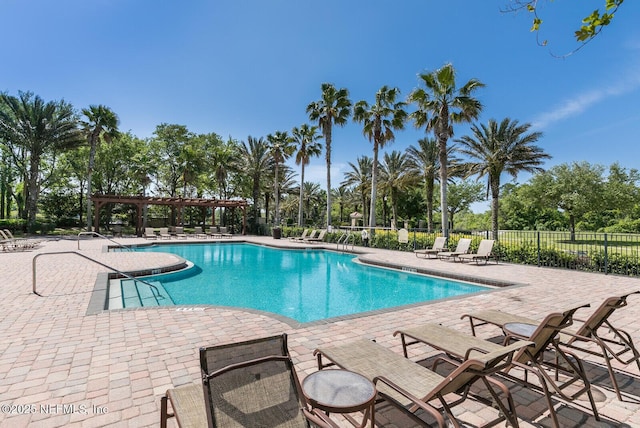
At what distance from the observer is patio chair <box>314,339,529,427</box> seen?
1856 mm

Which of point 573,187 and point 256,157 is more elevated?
point 256,157

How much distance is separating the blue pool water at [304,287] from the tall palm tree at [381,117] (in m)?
10.6

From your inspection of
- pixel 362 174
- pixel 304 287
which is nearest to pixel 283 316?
pixel 304 287

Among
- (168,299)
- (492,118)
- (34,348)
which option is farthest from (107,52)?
(492,118)

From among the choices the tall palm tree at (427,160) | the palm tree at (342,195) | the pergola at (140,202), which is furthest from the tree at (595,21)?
the palm tree at (342,195)

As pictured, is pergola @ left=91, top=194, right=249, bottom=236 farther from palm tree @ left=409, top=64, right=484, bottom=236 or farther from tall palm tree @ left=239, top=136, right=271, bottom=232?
palm tree @ left=409, top=64, right=484, bottom=236

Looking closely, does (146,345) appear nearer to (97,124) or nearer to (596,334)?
(596,334)

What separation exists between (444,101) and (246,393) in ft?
57.2

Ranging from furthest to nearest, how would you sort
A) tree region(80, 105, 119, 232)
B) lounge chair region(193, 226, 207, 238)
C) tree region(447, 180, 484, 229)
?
tree region(447, 180, 484, 229) → lounge chair region(193, 226, 207, 238) → tree region(80, 105, 119, 232)

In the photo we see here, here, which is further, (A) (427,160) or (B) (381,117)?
(A) (427,160)

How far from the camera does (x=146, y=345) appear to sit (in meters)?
3.89

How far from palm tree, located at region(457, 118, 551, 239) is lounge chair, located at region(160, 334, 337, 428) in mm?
21970

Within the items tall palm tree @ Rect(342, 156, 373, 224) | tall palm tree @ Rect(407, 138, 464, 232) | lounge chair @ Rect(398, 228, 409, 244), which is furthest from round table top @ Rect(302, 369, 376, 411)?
tall palm tree @ Rect(342, 156, 373, 224)

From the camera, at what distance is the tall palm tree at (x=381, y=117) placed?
21.1 metres
